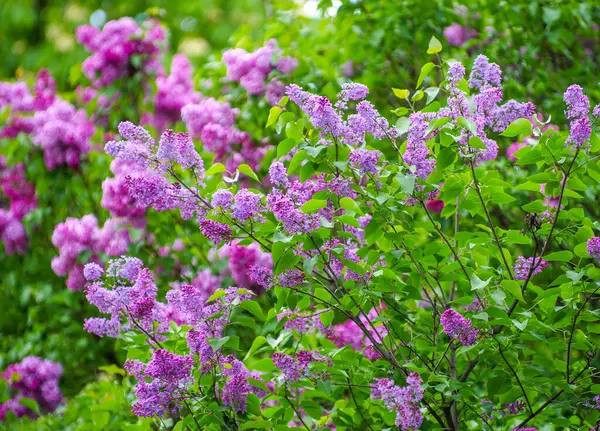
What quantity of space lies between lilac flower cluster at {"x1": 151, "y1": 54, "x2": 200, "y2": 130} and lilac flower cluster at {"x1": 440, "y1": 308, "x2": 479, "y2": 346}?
2.60 m

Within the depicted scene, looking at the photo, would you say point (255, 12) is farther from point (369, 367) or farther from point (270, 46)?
point (369, 367)

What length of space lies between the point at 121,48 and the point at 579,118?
9.05 feet

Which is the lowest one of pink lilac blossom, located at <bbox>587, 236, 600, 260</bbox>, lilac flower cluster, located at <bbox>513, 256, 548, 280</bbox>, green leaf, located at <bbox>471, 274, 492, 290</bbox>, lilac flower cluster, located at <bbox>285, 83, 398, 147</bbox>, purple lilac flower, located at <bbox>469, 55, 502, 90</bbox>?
lilac flower cluster, located at <bbox>513, 256, 548, 280</bbox>

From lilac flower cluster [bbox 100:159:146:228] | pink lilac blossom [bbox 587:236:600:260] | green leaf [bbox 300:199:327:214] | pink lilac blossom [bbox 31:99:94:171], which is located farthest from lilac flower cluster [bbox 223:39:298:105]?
pink lilac blossom [bbox 587:236:600:260]

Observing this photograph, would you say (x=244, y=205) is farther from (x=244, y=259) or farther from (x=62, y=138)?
(x=62, y=138)

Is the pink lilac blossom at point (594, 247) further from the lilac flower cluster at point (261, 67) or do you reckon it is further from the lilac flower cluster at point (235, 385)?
the lilac flower cluster at point (261, 67)

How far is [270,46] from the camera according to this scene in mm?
4090

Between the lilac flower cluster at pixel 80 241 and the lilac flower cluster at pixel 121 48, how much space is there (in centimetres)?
92

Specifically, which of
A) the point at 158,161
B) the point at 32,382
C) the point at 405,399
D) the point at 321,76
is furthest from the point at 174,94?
the point at 405,399

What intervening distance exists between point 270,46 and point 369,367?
2.08 m

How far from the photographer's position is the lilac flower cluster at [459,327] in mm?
2129

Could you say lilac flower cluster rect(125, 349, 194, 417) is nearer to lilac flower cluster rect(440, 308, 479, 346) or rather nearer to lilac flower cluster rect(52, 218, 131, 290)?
lilac flower cluster rect(440, 308, 479, 346)

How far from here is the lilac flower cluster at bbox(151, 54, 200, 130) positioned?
435 cm

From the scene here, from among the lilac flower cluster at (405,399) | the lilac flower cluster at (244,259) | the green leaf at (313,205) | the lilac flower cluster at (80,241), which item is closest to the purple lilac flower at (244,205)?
the green leaf at (313,205)
